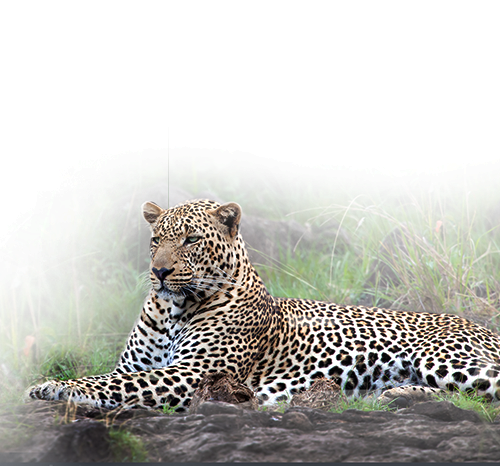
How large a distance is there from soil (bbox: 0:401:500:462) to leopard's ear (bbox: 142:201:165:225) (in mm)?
2100

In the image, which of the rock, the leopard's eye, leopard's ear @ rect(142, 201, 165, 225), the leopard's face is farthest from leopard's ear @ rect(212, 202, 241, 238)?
the rock

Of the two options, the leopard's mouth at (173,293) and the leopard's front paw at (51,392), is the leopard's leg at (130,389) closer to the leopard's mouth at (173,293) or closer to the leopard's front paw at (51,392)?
the leopard's front paw at (51,392)

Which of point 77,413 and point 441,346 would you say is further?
point 441,346

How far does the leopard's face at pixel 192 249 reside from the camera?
4934 mm

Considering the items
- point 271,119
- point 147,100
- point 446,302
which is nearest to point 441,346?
point 446,302

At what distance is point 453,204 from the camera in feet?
25.5

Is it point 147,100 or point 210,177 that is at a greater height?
point 147,100

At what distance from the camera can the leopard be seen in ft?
16.4

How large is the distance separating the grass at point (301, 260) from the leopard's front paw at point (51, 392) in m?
1.67

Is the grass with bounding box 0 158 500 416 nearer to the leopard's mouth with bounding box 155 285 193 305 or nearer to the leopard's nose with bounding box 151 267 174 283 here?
the leopard's mouth with bounding box 155 285 193 305

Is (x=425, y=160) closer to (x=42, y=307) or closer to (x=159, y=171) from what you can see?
(x=159, y=171)

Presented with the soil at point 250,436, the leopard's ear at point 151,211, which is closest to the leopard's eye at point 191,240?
the leopard's ear at point 151,211

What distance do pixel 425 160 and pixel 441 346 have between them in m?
2.50

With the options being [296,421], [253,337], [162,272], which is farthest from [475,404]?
[162,272]
